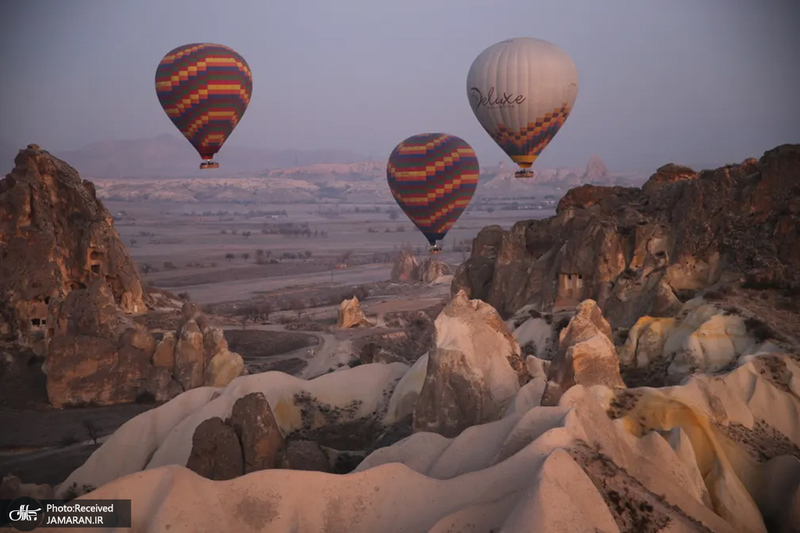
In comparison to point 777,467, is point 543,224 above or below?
above

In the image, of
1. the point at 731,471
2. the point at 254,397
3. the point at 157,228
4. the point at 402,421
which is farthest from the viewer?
the point at 157,228

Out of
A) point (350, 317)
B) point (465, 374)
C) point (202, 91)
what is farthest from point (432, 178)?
point (465, 374)

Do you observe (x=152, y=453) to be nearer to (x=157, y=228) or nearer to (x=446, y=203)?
(x=446, y=203)

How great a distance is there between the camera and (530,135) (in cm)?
4731

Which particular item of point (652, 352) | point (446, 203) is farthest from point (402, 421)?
point (446, 203)

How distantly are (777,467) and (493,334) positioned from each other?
28.1 ft

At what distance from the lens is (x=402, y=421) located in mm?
28141

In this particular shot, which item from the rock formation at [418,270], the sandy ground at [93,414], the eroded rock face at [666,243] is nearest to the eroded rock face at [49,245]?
the sandy ground at [93,414]

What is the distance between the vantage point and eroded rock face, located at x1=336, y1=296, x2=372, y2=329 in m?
58.5

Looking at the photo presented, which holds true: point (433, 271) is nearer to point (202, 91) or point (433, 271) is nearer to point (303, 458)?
point (202, 91)

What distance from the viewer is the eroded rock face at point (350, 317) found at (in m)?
58.5

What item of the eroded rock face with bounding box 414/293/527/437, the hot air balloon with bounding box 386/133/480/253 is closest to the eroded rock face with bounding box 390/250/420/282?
the hot air balloon with bounding box 386/133/480/253

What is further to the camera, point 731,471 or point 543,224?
point 543,224

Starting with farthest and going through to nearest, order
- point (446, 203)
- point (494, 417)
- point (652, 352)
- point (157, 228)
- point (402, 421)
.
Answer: point (157, 228)
point (446, 203)
point (652, 352)
point (402, 421)
point (494, 417)
